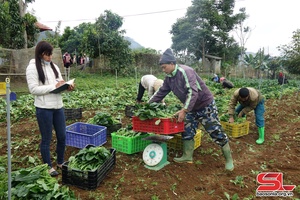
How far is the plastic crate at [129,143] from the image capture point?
4.26 meters

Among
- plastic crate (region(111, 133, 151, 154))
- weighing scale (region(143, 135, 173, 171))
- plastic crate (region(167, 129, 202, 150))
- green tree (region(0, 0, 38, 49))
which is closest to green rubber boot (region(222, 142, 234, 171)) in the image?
plastic crate (region(167, 129, 202, 150))

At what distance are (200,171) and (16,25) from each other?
43.8 feet

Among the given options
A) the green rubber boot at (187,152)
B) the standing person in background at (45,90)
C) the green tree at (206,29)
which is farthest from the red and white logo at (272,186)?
the green tree at (206,29)

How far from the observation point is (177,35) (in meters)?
26.8

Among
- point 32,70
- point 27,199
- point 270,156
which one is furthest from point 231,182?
point 32,70

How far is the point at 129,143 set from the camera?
4.23 m

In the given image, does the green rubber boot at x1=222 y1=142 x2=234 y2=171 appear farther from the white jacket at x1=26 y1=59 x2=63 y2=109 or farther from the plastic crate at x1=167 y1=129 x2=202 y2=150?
the white jacket at x1=26 y1=59 x2=63 y2=109

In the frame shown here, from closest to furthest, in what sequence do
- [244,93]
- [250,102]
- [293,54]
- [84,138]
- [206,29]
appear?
[84,138], [244,93], [250,102], [293,54], [206,29]

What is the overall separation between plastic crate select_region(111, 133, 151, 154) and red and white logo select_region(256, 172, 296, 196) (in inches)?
75.0

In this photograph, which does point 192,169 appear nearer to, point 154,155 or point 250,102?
point 154,155

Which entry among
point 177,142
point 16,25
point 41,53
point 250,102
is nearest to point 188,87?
point 177,142

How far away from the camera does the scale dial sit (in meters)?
3.84

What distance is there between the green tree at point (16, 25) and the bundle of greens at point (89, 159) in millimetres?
11435

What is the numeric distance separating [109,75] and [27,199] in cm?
1668
